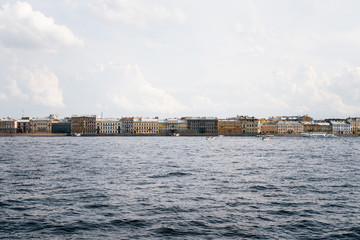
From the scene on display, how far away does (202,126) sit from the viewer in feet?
477

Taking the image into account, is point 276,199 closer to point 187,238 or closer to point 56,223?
point 187,238

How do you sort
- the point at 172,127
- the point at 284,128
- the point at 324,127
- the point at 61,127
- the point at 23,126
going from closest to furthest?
1. the point at 61,127
2. the point at 172,127
3. the point at 23,126
4. the point at 284,128
5. the point at 324,127

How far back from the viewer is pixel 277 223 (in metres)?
11.2

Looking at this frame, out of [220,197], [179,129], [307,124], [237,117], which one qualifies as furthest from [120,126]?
[220,197]

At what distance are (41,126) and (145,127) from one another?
3929 cm

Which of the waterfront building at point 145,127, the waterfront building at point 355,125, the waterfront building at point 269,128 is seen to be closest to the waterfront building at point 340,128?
the waterfront building at point 355,125

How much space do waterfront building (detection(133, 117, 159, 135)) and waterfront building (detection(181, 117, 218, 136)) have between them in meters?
12.2

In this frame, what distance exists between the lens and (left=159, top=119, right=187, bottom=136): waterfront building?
146 metres

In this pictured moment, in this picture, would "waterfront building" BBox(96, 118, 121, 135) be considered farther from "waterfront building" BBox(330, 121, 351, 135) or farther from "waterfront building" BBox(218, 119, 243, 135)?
"waterfront building" BBox(330, 121, 351, 135)

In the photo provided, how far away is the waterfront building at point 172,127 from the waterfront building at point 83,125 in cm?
2539

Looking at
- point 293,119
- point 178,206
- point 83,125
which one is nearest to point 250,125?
point 293,119

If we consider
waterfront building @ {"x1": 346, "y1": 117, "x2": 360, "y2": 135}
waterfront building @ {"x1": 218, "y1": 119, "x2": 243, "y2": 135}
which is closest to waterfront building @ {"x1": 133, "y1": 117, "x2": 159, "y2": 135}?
waterfront building @ {"x1": 218, "y1": 119, "x2": 243, "y2": 135}

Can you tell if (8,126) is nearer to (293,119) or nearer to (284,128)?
(284,128)

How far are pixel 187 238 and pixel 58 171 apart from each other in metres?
15.0
